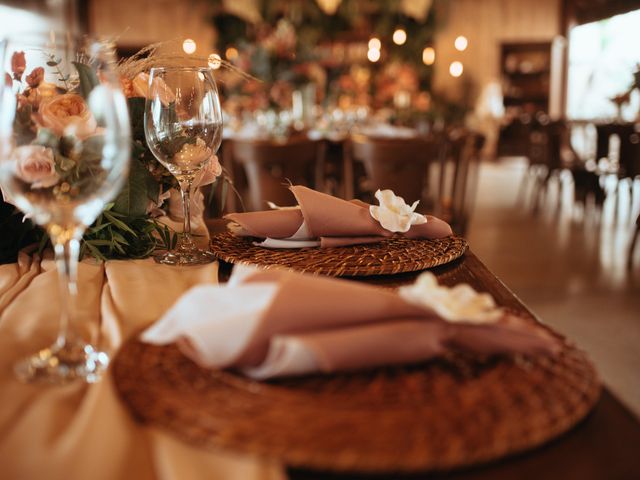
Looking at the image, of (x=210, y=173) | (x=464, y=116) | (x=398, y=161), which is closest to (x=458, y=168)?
(x=398, y=161)

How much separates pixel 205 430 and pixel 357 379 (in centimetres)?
13

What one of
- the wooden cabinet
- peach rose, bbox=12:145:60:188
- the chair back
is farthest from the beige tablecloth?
the wooden cabinet

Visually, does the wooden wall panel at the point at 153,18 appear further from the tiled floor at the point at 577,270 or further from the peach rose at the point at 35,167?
the peach rose at the point at 35,167

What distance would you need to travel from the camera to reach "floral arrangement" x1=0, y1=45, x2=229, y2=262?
0.62m

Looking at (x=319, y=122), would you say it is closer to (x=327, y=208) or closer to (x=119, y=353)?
(x=327, y=208)

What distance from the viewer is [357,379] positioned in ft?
1.71

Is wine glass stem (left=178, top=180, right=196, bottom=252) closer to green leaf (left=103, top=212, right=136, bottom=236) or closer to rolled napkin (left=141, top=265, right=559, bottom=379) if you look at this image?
green leaf (left=103, top=212, right=136, bottom=236)

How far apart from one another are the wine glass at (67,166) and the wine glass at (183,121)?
0.94 feet

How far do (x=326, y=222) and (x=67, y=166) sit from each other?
A: 0.46 m

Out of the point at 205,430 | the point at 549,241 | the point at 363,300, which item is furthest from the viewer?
the point at 549,241

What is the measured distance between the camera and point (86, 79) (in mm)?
667

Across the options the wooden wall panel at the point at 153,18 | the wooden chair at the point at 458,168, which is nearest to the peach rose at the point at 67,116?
the wooden chair at the point at 458,168

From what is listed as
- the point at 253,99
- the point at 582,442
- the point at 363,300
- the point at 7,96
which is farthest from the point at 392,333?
the point at 253,99

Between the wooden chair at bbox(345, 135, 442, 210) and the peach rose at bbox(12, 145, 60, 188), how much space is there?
250 centimetres
